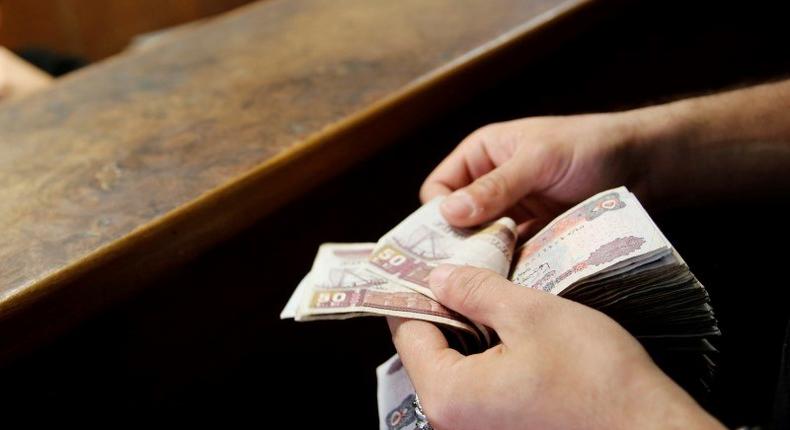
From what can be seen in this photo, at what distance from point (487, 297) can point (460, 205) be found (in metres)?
0.28

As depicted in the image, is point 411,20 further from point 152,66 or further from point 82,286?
point 82,286

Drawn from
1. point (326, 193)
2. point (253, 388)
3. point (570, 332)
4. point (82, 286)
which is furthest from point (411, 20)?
point (570, 332)

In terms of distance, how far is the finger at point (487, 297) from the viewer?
0.68 m

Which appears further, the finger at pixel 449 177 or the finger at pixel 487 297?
the finger at pixel 449 177

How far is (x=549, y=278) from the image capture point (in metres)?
0.84

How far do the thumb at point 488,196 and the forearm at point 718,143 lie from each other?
23 centimetres

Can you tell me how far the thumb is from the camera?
0.98 meters

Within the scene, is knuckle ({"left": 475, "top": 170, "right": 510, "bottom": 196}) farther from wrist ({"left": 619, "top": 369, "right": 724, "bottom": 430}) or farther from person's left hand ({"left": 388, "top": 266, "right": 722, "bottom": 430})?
wrist ({"left": 619, "top": 369, "right": 724, "bottom": 430})

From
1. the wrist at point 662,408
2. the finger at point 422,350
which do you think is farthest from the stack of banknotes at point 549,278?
the wrist at point 662,408

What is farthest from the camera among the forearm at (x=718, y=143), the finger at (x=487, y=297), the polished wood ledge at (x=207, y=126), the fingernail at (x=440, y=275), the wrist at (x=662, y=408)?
the forearm at (x=718, y=143)

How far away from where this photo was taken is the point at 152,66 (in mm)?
1681

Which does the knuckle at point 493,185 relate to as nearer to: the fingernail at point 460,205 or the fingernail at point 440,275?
the fingernail at point 460,205

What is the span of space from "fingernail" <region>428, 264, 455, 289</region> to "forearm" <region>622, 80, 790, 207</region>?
47 cm

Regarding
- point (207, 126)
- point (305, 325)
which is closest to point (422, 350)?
point (305, 325)
